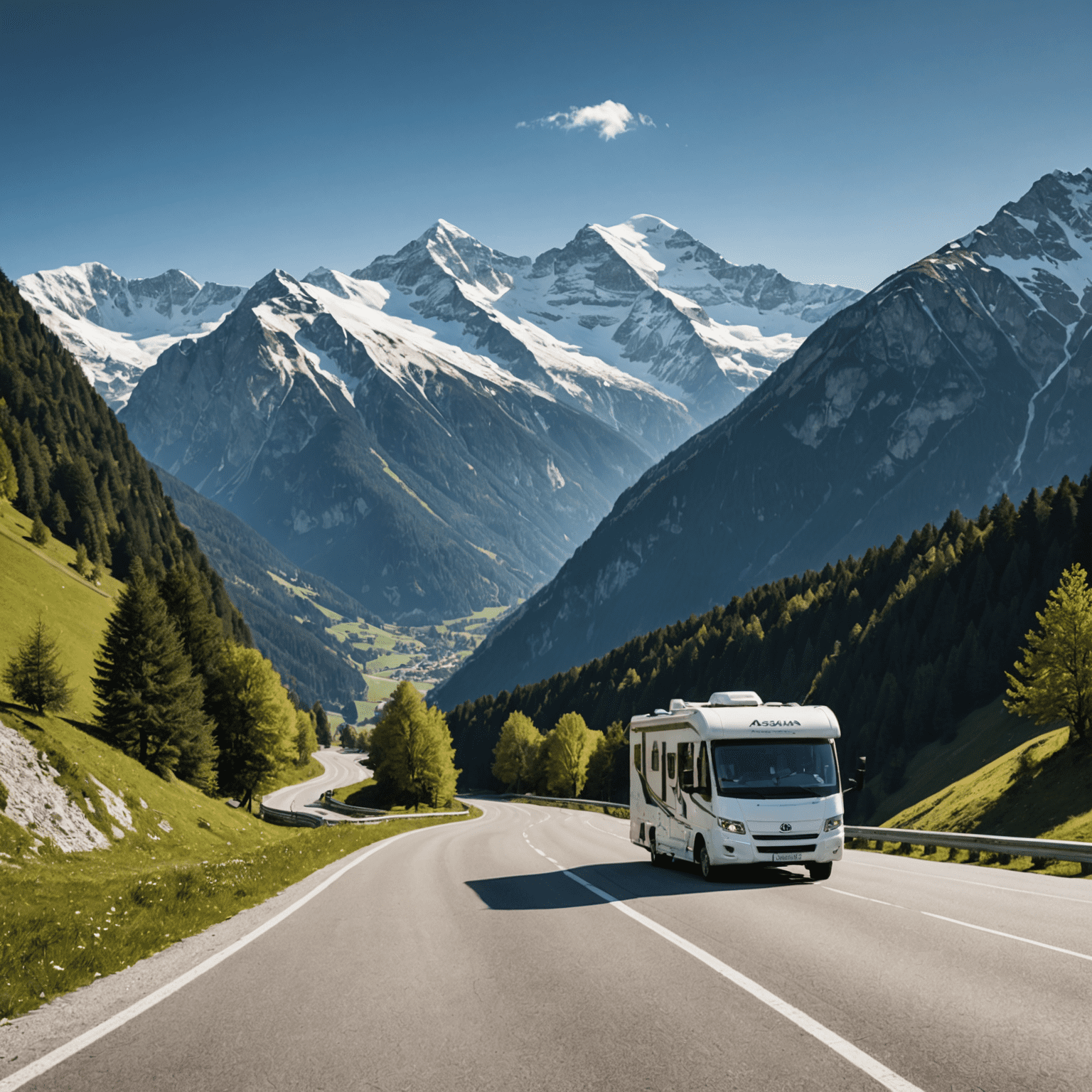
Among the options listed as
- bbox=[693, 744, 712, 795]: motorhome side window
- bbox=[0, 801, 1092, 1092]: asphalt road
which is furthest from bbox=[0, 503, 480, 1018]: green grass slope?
bbox=[693, 744, 712, 795]: motorhome side window

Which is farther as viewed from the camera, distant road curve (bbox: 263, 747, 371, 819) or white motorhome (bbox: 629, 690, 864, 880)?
distant road curve (bbox: 263, 747, 371, 819)

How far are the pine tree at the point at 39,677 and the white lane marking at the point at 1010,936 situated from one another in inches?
1739

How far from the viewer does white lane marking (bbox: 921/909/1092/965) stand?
12.1 m

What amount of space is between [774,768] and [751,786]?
859 mm

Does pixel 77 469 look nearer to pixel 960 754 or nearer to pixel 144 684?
pixel 144 684

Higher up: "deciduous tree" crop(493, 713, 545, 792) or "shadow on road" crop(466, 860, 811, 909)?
"shadow on road" crop(466, 860, 811, 909)

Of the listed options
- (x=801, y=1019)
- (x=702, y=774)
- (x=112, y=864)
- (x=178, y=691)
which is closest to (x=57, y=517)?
(x=178, y=691)

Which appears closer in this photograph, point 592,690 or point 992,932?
point 992,932

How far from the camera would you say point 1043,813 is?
140 feet

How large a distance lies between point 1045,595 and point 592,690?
3189 inches

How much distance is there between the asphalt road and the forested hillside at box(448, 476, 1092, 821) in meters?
73.8

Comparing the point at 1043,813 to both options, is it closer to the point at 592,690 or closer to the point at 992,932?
the point at 992,932

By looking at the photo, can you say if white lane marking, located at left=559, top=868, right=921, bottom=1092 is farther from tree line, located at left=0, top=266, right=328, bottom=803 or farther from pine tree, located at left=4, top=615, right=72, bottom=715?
tree line, located at left=0, top=266, right=328, bottom=803

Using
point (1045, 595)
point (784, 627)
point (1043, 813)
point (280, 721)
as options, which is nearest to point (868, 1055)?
point (1043, 813)
